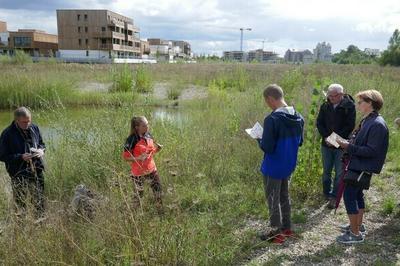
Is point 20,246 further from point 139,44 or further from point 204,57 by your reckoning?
point 139,44

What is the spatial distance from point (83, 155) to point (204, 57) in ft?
232

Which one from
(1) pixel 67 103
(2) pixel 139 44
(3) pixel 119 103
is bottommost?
(1) pixel 67 103

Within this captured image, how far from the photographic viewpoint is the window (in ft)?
237

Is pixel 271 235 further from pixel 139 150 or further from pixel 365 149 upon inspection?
pixel 139 150

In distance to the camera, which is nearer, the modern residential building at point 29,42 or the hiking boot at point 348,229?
the hiking boot at point 348,229

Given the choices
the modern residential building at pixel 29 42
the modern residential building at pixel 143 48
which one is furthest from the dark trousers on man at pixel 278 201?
the modern residential building at pixel 143 48

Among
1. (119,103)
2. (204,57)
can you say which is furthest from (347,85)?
(204,57)

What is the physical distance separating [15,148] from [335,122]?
166 inches

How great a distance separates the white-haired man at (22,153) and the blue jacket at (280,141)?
2.78 meters

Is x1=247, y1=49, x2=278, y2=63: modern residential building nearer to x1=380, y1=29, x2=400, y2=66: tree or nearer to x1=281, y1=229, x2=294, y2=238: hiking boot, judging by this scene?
x1=380, y1=29, x2=400, y2=66: tree

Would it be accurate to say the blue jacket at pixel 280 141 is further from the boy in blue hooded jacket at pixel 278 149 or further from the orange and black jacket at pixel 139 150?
the orange and black jacket at pixel 139 150

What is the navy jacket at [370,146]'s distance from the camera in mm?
3768

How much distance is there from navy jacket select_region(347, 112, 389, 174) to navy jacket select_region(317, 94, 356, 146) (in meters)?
1.06

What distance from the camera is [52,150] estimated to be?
6902 millimetres
